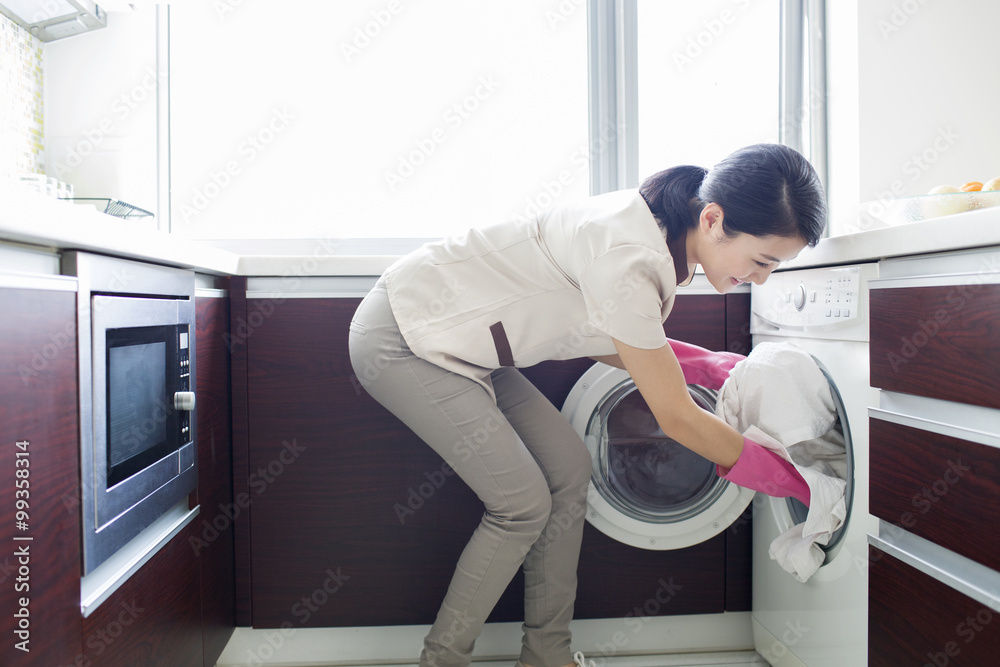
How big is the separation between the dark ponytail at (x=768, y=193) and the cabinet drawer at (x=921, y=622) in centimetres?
51


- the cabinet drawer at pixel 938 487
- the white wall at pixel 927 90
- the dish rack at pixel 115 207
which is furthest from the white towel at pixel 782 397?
the dish rack at pixel 115 207

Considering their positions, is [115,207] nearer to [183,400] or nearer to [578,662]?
[183,400]

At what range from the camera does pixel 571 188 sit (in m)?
1.93

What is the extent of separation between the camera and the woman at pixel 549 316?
0.95 metres

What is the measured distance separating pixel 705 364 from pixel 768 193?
17.3 inches

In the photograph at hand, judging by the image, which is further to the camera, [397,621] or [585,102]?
[585,102]

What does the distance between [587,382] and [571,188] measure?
30.1 inches

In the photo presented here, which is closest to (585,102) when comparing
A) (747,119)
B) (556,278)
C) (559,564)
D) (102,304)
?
(747,119)

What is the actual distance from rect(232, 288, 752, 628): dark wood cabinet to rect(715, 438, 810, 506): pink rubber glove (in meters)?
0.44

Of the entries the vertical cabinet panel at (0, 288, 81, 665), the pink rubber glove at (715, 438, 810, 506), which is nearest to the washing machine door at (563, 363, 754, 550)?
the pink rubber glove at (715, 438, 810, 506)

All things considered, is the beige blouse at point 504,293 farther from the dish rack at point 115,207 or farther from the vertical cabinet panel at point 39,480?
the dish rack at point 115,207

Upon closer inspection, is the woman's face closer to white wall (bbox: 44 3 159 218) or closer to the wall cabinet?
the wall cabinet

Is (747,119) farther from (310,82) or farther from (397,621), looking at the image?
(397,621)

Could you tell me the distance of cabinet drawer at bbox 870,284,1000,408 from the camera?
760mm
